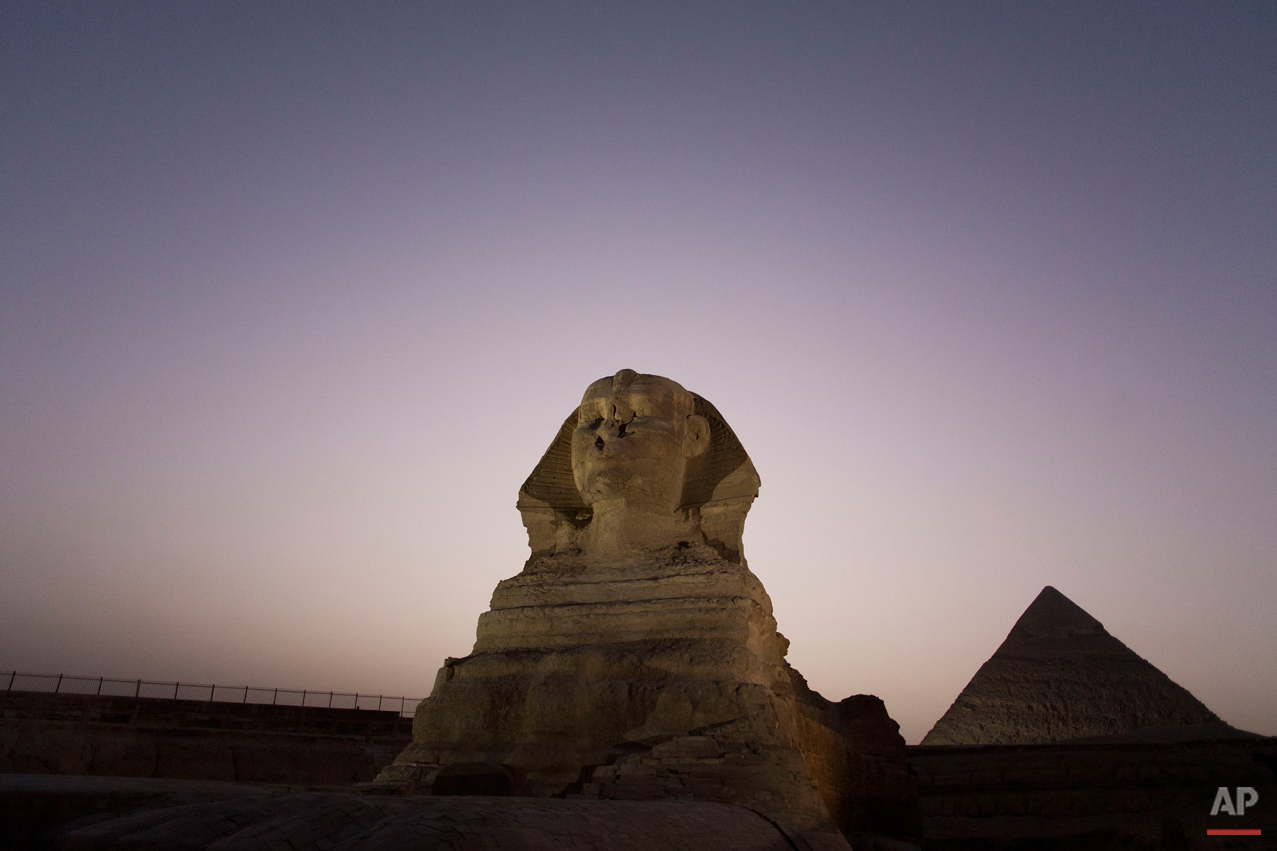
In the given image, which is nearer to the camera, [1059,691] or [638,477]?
[638,477]

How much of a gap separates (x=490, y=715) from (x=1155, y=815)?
1361 cm

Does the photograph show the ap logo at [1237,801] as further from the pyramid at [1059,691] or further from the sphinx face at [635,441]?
the sphinx face at [635,441]

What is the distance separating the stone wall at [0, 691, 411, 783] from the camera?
12.7 metres

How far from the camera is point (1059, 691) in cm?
2297

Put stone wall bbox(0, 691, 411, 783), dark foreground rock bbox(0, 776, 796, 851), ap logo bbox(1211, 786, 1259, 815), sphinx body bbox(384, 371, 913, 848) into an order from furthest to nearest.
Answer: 1. ap logo bbox(1211, 786, 1259, 815)
2. stone wall bbox(0, 691, 411, 783)
3. sphinx body bbox(384, 371, 913, 848)
4. dark foreground rock bbox(0, 776, 796, 851)

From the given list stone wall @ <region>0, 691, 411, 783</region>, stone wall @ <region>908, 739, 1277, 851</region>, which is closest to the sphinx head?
stone wall @ <region>908, 739, 1277, 851</region>

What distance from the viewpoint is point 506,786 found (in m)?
5.98

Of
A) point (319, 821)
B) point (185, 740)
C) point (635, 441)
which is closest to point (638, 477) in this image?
point (635, 441)

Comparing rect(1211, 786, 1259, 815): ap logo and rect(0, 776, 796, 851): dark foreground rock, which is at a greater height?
rect(0, 776, 796, 851): dark foreground rock

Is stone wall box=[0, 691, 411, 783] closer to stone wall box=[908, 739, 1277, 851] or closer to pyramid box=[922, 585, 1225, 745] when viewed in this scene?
stone wall box=[908, 739, 1277, 851]

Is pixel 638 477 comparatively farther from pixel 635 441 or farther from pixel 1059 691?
pixel 1059 691

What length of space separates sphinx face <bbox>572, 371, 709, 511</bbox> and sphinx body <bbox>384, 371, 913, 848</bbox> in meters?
0.02

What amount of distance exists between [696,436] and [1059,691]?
1834 cm

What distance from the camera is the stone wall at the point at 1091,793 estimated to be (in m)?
14.1
